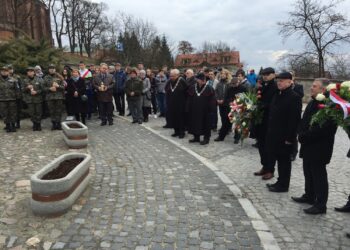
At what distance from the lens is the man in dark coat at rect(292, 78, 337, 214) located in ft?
16.0

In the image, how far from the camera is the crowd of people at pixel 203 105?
5.10 m

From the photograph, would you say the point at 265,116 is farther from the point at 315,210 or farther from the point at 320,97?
the point at 315,210

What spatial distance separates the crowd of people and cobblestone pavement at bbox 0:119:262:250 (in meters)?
1.14

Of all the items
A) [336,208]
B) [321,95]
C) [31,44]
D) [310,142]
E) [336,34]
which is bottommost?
[336,208]

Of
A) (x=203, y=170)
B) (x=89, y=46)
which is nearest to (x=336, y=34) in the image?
(x=203, y=170)

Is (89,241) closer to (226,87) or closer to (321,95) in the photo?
(321,95)

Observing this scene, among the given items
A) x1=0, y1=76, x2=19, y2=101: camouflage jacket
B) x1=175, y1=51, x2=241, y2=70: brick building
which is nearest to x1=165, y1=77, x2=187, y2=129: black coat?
x1=0, y1=76, x2=19, y2=101: camouflage jacket

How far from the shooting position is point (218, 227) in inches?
183

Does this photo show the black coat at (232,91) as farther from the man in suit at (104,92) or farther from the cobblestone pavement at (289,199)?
the man in suit at (104,92)

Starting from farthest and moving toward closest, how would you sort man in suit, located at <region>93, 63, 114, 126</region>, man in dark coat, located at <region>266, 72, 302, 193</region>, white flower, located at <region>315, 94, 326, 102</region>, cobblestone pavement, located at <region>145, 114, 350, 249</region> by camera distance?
man in suit, located at <region>93, 63, 114, 126</region>, man in dark coat, located at <region>266, 72, 302, 193</region>, white flower, located at <region>315, 94, 326, 102</region>, cobblestone pavement, located at <region>145, 114, 350, 249</region>

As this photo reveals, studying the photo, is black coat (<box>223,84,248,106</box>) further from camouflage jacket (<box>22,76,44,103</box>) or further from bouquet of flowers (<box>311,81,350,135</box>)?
camouflage jacket (<box>22,76,44,103</box>)

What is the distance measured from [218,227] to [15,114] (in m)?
8.30

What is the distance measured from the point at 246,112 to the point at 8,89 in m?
7.11

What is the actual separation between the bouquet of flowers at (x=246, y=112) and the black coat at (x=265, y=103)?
98 millimetres
